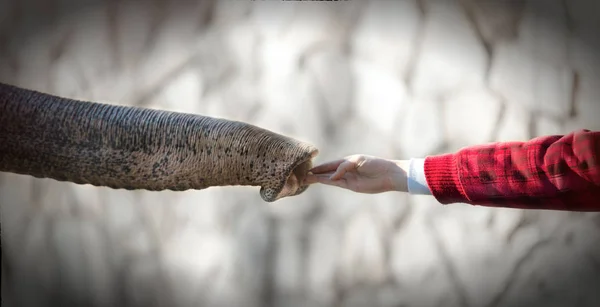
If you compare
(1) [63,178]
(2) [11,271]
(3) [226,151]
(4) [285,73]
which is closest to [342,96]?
(4) [285,73]

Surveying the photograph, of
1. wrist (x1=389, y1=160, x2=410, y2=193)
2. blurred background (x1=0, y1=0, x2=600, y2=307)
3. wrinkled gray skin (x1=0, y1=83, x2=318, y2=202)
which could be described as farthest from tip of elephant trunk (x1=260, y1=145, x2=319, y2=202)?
blurred background (x1=0, y1=0, x2=600, y2=307)

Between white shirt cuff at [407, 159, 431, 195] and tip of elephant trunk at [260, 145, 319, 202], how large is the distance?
121 mm

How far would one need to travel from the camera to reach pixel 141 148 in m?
0.90

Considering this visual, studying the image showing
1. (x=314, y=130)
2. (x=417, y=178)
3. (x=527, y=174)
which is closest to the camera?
(x=527, y=174)

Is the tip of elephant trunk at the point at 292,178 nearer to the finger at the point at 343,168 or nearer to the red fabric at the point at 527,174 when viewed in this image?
the finger at the point at 343,168

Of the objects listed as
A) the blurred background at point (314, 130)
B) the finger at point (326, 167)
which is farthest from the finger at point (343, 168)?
the blurred background at point (314, 130)

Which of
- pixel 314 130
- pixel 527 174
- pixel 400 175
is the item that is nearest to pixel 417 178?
pixel 400 175

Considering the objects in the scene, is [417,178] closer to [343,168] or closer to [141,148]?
[343,168]

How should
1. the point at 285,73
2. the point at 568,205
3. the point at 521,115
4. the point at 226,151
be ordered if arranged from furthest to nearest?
the point at 285,73
the point at 521,115
the point at 226,151
the point at 568,205

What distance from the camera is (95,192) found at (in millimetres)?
1271

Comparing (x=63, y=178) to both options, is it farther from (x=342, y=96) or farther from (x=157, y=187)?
(x=342, y=96)

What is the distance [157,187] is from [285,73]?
0.33 metres

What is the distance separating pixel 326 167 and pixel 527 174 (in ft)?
0.83

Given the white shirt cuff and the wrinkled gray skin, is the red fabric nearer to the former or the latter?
the white shirt cuff
